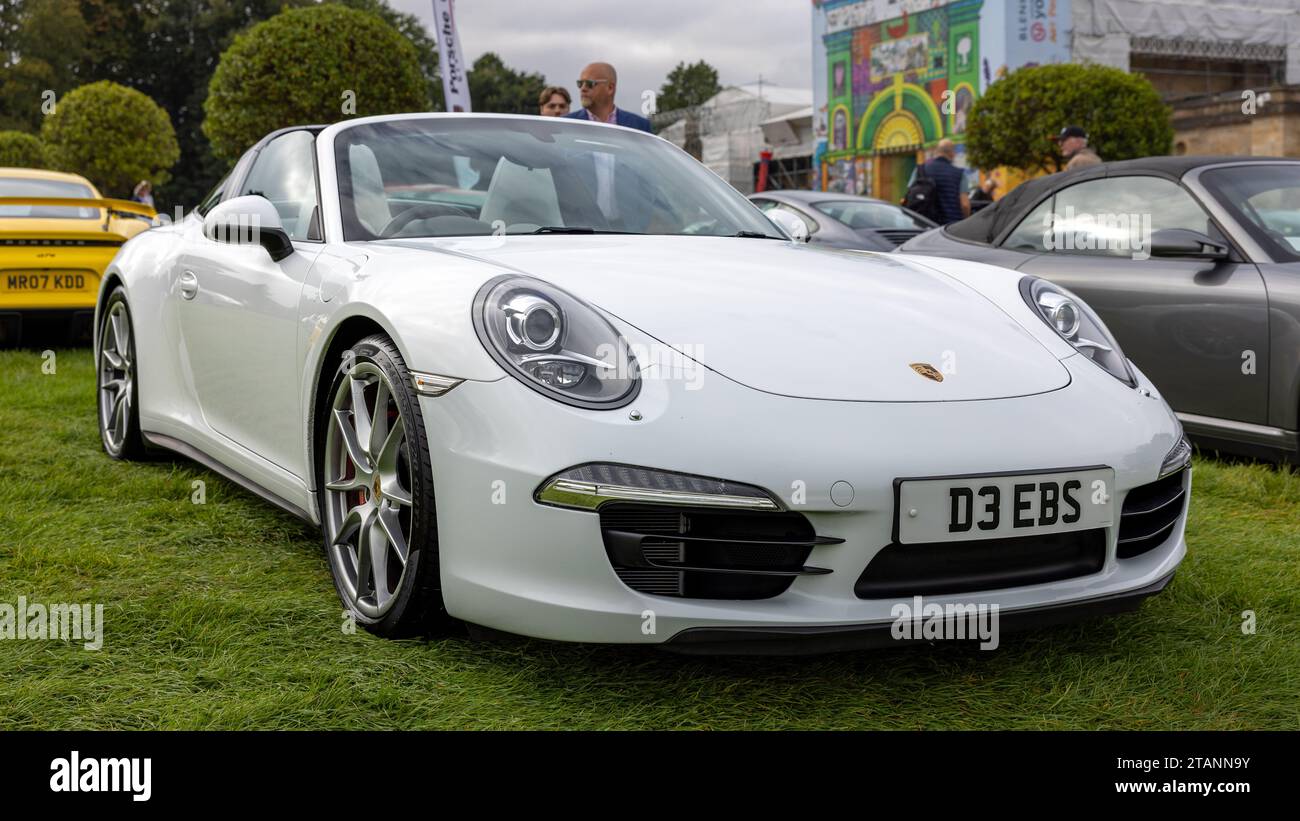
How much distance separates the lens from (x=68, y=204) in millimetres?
7973

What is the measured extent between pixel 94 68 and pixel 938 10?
109 feet

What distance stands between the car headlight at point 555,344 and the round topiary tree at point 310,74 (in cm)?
1880

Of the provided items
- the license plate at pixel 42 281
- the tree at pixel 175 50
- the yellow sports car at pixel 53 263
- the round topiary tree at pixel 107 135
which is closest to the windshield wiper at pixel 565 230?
the yellow sports car at pixel 53 263

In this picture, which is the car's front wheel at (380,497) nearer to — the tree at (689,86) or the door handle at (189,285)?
the door handle at (189,285)

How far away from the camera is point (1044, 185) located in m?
5.45

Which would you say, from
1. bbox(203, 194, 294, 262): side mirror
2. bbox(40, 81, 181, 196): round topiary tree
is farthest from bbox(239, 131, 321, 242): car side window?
bbox(40, 81, 181, 196): round topiary tree

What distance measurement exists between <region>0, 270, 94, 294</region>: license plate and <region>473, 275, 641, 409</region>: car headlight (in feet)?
19.1

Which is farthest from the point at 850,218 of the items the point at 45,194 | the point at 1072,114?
the point at 1072,114

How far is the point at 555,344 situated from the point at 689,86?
9798 centimetres

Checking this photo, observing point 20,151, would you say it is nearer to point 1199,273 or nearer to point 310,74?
point 310,74

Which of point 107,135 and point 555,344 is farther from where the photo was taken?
point 107,135

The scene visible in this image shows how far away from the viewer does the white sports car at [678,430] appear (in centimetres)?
221
